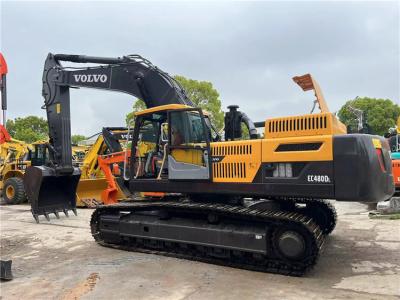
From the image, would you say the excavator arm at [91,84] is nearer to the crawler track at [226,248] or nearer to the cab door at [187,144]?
the cab door at [187,144]

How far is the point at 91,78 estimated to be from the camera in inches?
356

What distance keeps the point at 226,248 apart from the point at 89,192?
28.0 feet

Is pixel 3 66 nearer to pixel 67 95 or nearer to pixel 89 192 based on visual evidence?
pixel 67 95

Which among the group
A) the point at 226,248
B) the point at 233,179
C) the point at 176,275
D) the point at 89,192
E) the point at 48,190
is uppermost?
the point at 233,179

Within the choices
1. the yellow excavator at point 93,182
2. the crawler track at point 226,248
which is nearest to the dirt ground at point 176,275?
the crawler track at point 226,248

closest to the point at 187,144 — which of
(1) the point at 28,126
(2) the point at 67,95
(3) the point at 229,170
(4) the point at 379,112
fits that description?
(3) the point at 229,170

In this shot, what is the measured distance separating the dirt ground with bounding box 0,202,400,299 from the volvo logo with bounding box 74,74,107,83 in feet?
10.9

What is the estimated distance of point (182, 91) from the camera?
27.4 ft

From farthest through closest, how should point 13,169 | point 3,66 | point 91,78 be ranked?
point 13,169 → point 91,78 → point 3,66

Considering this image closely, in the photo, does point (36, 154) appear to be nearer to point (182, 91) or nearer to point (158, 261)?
point (182, 91)

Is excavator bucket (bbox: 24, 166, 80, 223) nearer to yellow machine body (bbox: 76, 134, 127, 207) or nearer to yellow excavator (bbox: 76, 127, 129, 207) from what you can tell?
yellow excavator (bbox: 76, 127, 129, 207)

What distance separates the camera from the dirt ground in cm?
500

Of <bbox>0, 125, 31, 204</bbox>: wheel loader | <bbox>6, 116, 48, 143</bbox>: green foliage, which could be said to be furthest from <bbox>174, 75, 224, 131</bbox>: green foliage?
<bbox>6, 116, 48, 143</bbox>: green foliage

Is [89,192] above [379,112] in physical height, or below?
below
